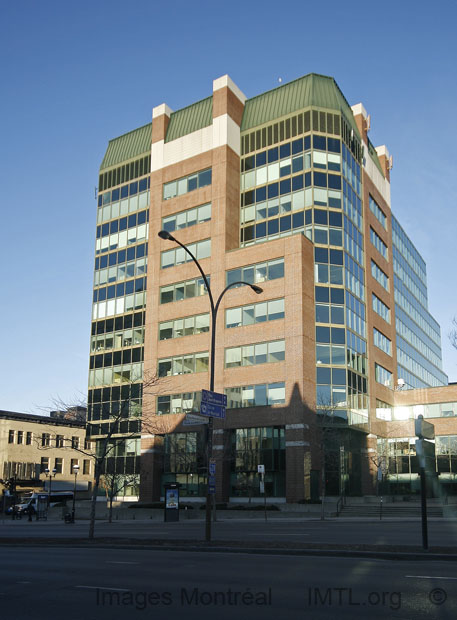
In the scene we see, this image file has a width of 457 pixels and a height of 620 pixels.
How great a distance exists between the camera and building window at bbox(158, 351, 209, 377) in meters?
58.6

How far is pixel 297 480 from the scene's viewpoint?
50594 mm

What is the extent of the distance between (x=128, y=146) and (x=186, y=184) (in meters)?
12.1

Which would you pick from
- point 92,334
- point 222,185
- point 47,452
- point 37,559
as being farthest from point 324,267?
point 47,452

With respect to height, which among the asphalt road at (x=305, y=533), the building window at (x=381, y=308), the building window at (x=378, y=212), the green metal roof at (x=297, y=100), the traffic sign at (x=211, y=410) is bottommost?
the asphalt road at (x=305, y=533)

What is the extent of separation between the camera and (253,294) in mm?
56125

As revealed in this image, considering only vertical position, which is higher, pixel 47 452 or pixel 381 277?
pixel 381 277

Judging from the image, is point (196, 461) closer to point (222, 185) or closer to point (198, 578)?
point (222, 185)

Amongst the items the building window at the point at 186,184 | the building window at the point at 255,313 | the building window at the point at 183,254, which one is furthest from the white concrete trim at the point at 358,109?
the building window at the point at 255,313

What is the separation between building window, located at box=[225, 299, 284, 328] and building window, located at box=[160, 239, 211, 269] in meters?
6.88

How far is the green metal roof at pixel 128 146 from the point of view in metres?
70.7

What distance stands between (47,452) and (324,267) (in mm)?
56604

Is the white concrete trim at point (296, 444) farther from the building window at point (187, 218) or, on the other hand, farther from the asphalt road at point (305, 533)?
the building window at point (187, 218)

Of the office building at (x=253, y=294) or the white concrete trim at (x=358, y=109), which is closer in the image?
the office building at (x=253, y=294)

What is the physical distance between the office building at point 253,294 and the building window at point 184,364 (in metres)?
0.16
